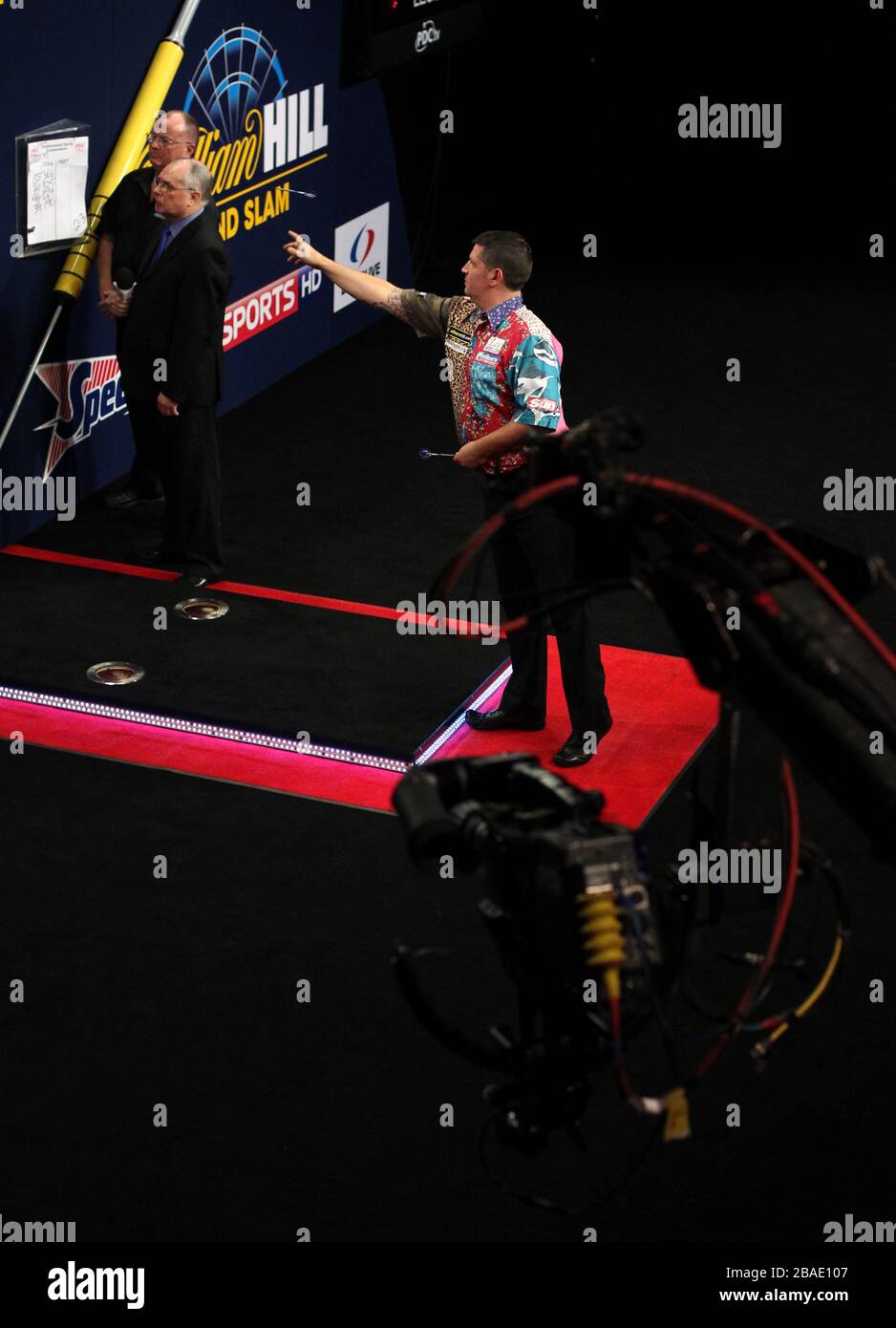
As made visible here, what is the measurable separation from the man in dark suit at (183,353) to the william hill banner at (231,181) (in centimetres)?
53

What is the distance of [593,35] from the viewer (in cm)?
1623

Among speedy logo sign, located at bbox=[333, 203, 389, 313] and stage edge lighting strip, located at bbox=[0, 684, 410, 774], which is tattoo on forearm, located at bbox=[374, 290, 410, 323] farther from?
speedy logo sign, located at bbox=[333, 203, 389, 313]

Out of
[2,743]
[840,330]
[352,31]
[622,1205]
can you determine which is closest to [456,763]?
[622,1205]

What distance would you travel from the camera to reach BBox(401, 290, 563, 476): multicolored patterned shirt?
22.5 ft

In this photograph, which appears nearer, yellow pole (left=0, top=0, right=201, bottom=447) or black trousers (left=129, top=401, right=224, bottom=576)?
black trousers (left=129, top=401, right=224, bottom=576)

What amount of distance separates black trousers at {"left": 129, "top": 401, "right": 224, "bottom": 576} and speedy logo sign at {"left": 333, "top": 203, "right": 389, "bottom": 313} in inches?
139

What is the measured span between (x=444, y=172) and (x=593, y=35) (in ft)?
8.80

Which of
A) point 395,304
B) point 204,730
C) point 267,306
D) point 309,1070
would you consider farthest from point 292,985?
point 267,306

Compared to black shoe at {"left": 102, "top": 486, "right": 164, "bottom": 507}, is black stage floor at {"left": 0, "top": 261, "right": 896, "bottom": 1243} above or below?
below

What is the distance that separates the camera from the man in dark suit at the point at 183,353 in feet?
27.8

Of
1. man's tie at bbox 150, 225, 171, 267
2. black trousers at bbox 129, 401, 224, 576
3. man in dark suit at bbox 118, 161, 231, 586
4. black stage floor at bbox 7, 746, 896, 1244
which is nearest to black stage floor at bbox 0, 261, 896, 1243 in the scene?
black stage floor at bbox 7, 746, 896, 1244

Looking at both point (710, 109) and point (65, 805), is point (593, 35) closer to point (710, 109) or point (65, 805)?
point (710, 109)

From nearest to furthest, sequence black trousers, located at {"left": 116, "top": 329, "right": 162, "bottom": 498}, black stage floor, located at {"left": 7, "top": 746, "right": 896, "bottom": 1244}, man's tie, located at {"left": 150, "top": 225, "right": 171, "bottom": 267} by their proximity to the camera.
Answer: black stage floor, located at {"left": 7, "top": 746, "right": 896, "bottom": 1244}
man's tie, located at {"left": 150, "top": 225, "right": 171, "bottom": 267}
black trousers, located at {"left": 116, "top": 329, "right": 162, "bottom": 498}

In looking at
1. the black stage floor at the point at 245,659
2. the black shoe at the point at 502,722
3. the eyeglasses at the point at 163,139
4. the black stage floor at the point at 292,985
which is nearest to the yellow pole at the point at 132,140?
the eyeglasses at the point at 163,139
